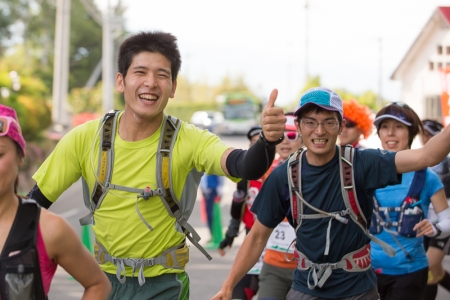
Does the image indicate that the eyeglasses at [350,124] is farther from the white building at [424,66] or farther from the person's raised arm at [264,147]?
the white building at [424,66]

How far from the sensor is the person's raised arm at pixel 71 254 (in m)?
3.11

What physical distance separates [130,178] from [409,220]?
229 centimetres

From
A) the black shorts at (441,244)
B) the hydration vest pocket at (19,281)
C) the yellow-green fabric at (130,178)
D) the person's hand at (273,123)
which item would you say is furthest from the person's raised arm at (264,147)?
the black shorts at (441,244)

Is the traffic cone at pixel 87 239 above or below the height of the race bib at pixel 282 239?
below

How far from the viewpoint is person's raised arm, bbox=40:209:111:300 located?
3111 millimetres

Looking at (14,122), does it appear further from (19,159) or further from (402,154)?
(402,154)

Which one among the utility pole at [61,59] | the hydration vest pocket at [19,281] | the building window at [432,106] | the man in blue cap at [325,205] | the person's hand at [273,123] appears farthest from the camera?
the building window at [432,106]

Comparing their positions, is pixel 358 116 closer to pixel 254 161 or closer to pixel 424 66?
pixel 254 161

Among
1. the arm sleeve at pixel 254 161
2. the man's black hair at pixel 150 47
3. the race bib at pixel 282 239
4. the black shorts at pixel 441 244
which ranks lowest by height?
the black shorts at pixel 441 244

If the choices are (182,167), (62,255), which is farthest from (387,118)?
(62,255)

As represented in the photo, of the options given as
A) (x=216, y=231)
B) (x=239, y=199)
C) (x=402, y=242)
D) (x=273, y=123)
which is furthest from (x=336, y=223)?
(x=216, y=231)

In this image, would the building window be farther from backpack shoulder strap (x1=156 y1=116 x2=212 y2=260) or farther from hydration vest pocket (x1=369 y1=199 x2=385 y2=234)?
backpack shoulder strap (x1=156 y1=116 x2=212 y2=260)

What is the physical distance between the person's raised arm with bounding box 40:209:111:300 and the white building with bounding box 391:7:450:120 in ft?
129

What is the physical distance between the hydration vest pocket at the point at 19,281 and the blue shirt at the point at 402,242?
336 centimetres
